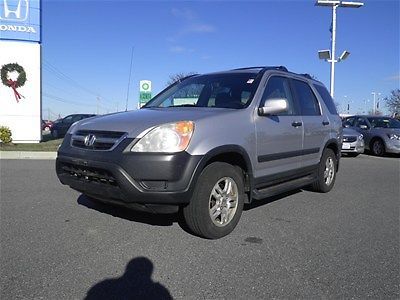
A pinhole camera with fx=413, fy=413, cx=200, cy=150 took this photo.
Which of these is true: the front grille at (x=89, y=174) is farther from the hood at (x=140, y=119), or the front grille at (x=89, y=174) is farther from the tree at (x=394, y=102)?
the tree at (x=394, y=102)

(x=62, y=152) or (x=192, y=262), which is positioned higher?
(x=62, y=152)

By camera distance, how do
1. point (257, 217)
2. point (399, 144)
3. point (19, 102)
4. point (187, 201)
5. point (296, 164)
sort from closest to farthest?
Answer: 1. point (187, 201)
2. point (257, 217)
3. point (296, 164)
4. point (399, 144)
5. point (19, 102)

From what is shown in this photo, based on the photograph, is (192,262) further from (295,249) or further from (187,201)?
(295,249)

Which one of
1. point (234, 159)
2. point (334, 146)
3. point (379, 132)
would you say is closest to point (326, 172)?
point (334, 146)

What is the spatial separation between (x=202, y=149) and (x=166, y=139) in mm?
383

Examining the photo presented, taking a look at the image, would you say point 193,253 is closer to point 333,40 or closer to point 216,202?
point 216,202

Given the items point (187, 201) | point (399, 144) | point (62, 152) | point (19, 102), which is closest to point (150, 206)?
point (187, 201)

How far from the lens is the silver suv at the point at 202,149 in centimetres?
400

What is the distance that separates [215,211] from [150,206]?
0.77 m

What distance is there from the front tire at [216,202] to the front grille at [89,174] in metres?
0.83

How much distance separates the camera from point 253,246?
4312 millimetres

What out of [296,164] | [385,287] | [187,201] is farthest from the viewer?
[296,164]

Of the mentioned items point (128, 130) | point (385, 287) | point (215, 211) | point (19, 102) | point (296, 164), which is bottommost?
point (385, 287)

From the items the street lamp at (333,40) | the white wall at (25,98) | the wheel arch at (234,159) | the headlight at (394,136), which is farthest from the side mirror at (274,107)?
the street lamp at (333,40)
